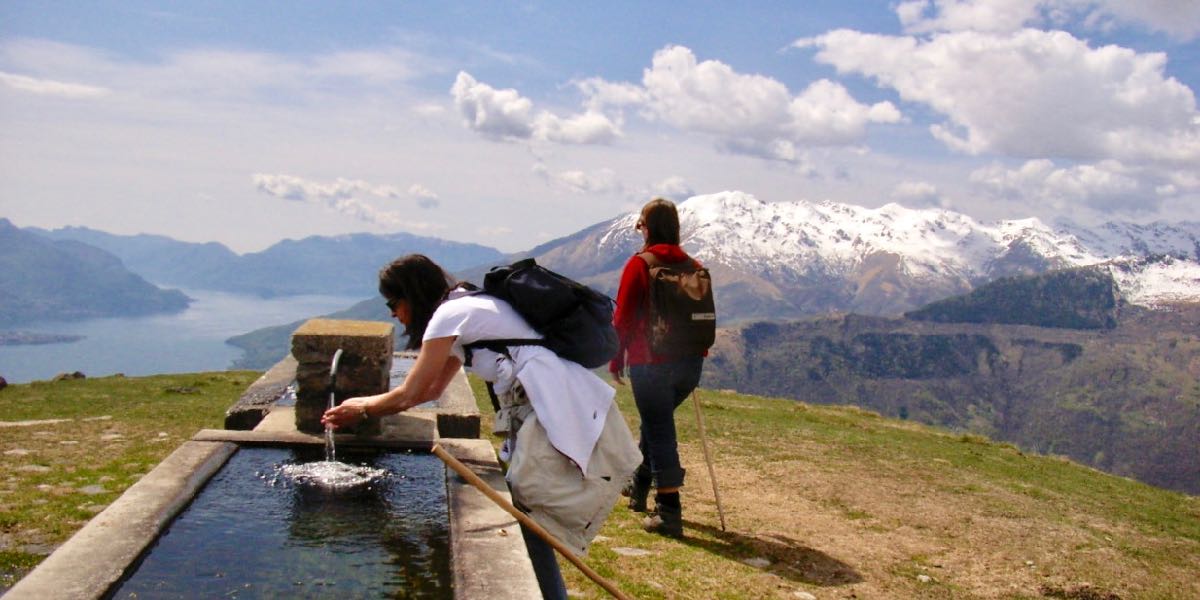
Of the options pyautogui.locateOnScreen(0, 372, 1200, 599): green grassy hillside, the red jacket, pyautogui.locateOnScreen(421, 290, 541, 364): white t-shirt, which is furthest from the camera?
the red jacket

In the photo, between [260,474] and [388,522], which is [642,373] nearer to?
[388,522]

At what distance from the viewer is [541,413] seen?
4.99m

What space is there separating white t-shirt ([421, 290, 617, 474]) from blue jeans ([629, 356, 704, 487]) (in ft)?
11.2

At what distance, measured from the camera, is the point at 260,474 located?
795cm

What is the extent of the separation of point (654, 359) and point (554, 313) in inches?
139

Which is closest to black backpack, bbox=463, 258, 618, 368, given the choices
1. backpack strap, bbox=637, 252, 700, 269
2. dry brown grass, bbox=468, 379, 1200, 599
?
dry brown grass, bbox=468, 379, 1200, 599

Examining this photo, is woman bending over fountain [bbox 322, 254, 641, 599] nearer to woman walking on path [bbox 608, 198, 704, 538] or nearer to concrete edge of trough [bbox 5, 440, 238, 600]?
concrete edge of trough [bbox 5, 440, 238, 600]

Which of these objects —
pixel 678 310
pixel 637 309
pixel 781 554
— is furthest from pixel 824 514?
pixel 637 309

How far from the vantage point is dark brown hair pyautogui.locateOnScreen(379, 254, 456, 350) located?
562 centimetres

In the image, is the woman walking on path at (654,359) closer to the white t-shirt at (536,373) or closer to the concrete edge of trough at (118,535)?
the white t-shirt at (536,373)

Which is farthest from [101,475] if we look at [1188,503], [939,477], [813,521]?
[1188,503]

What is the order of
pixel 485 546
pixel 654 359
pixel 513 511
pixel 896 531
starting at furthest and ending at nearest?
pixel 896 531 → pixel 654 359 → pixel 485 546 → pixel 513 511

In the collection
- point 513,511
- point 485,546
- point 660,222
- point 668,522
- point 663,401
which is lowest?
point 668,522

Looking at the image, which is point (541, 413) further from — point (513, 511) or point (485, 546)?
point (485, 546)
